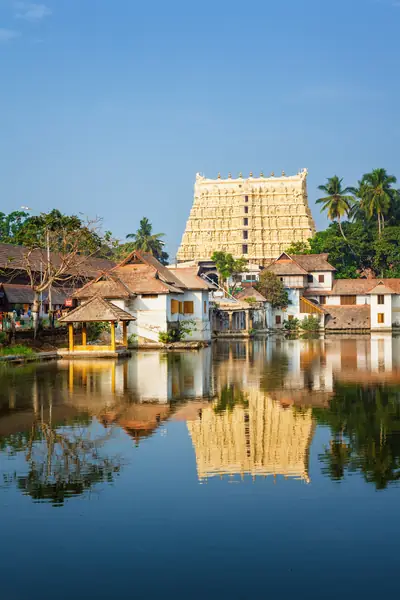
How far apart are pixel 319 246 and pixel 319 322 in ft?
54.1

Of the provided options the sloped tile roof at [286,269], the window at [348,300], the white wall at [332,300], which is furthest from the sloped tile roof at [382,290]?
the sloped tile roof at [286,269]

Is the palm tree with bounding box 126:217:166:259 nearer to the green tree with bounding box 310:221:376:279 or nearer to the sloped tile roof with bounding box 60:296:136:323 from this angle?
the green tree with bounding box 310:221:376:279

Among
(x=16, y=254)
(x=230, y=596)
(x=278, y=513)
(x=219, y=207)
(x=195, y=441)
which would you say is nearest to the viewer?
(x=230, y=596)

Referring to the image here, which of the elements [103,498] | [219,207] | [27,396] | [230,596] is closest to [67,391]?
[27,396]

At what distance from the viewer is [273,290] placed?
72.1 metres

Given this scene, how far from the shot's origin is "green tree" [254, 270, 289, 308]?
236 ft

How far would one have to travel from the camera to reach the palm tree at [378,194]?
281 ft

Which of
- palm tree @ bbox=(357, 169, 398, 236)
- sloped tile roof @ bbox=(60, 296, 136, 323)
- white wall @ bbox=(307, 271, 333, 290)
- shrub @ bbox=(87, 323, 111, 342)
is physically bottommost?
shrub @ bbox=(87, 323, 111, 342)

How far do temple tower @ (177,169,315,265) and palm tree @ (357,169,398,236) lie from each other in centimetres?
1988

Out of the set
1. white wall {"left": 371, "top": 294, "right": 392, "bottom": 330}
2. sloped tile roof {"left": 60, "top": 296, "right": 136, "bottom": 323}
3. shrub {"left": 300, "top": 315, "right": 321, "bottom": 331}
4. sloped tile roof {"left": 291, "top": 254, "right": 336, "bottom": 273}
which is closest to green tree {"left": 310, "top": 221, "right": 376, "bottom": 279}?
sloped tile roof {"left": 291, "top": 254, "right": 336, "bottom": 273}

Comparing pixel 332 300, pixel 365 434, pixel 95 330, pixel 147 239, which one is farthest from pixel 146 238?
pixel 365 434

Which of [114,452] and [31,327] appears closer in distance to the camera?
[114,452]

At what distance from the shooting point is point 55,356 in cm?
3456

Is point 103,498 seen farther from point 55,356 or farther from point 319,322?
point 319,322
